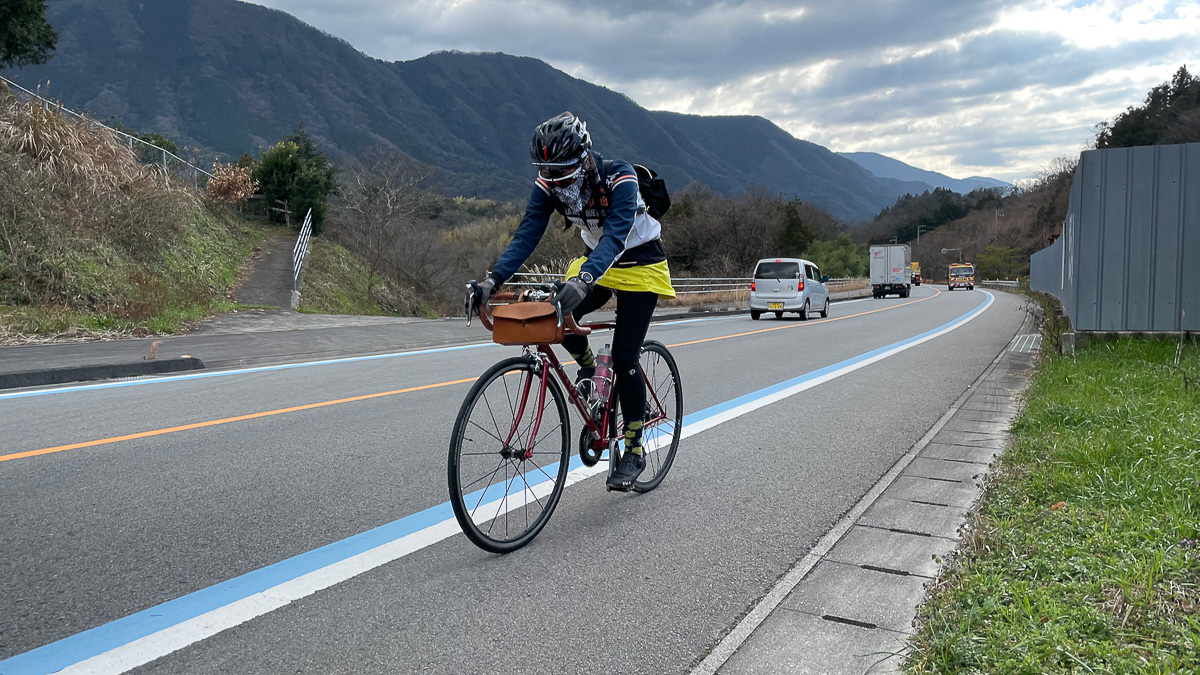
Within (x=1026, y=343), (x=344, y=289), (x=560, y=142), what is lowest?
(x=1026, y=343)

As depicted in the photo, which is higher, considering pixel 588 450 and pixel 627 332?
pixel 627 332

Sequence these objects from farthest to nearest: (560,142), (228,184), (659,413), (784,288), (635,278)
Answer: (228,184) < (784,288) < (659,413) < (635,278) < (560,142)

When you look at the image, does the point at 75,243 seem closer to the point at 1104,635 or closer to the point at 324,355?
the point at 324,355

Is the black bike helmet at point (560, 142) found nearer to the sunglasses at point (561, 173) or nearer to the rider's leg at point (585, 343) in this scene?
the sunglasses at point (561, 173)

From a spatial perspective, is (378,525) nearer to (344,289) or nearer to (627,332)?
(627,332)

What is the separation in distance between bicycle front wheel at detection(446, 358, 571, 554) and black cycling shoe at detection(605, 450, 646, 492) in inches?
15.7

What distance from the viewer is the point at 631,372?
421 centimetres

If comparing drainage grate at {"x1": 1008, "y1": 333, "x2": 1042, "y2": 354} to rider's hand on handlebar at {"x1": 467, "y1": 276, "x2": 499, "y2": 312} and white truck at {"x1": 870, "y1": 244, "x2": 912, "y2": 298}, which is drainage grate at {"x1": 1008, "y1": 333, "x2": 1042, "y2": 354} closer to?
rider's hand on handlebar at {"x1": 467, "y1": 276, "x2": 499, "y2": 312}

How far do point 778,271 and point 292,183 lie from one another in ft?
56.4

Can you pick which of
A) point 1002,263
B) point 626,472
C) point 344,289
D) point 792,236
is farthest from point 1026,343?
point 1002,263

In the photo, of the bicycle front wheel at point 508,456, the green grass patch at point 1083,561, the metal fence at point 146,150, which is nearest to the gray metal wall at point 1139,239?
the green grass patch at point 1083,561

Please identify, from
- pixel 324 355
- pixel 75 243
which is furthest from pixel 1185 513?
pixel 75 243

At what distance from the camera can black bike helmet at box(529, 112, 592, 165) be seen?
363 centimetres

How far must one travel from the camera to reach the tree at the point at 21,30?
739 inches
